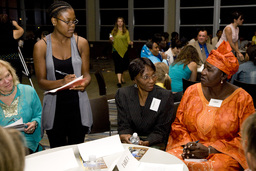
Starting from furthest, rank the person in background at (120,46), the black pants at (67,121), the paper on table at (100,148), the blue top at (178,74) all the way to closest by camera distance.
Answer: the person in background at (120,46), the blue top at (178,74), the black pants at (67,121), the paper on table at (100,148)

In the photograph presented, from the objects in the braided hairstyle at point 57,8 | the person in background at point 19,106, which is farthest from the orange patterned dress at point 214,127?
the braided hairstyle at point 57,8

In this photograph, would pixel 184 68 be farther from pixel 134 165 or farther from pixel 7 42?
pixel 134 165

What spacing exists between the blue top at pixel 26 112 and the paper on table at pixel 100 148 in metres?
0.85

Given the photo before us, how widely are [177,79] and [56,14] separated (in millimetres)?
2466

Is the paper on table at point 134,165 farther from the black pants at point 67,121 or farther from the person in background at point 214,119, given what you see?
the black pants at point 67,121

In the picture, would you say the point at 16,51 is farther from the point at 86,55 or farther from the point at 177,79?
the point at 177,79

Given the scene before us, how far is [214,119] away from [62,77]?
51.6 inches

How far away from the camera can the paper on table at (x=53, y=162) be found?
1.69m

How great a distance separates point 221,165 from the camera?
2.24m

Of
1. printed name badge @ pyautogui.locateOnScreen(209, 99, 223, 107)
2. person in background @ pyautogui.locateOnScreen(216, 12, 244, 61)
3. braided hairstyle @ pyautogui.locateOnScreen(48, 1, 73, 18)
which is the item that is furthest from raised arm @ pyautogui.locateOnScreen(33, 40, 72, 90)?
person in background @ pyautogui.locateOnScreen(216, 12, 244, 61)

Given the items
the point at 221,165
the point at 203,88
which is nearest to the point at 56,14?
the point at 203,88

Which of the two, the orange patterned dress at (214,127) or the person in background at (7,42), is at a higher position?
the person in background at (7,42)

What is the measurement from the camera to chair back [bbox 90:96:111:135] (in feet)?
9.91

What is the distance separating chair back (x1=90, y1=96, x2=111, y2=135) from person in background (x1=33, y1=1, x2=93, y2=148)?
43 cm
